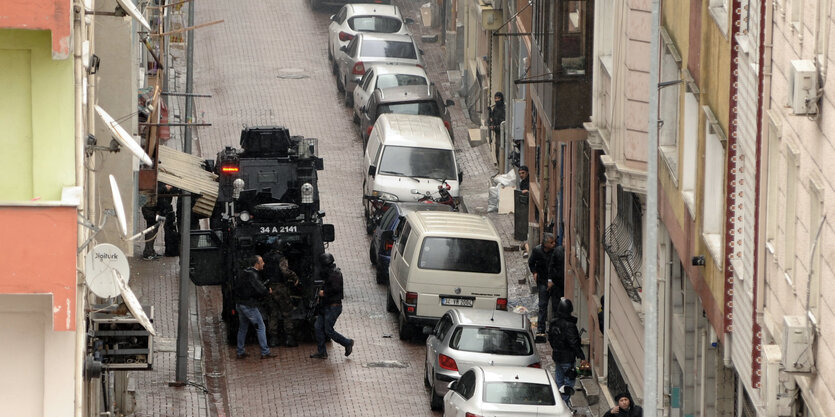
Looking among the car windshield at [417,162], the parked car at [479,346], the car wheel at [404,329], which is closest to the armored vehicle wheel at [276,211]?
the car wheel at [404,329]

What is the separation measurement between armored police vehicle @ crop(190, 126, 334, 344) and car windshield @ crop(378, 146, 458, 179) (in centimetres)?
407

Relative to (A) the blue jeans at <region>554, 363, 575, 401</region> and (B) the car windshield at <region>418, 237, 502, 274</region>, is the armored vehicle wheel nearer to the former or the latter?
(B) the car windshield at <region>418, 237, 502, 274</region>

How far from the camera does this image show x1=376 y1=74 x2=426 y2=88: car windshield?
135 feet

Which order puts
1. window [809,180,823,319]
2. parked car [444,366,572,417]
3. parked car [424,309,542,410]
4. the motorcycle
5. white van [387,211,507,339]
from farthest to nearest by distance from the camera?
1. the motorcycle
2. white van [387,211,507,339]
3. parked car [424,309,542,410]
4. parked car [444,366,572,417]
5. window [809,180,823,319]

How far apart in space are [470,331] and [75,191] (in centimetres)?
1061

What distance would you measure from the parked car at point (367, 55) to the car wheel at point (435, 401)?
19052 millimetres

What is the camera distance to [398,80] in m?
41.7

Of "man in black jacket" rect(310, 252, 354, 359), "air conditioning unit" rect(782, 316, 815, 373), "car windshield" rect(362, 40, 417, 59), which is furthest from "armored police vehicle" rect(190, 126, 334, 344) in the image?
"air conditioning unit" rect(782, 316, 815, 373)

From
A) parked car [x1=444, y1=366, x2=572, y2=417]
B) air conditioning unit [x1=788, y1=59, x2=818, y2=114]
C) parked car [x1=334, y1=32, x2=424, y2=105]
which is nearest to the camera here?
air conditioning unit [x1=788, y1=59, x2=818, y2=114]

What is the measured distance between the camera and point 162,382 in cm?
2625

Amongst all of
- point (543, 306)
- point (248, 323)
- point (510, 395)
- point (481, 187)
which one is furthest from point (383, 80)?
point (510, 395)

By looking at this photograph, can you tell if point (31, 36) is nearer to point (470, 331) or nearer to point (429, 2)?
point (470, 331)

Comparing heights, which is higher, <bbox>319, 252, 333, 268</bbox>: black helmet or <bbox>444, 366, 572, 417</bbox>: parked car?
<bbox>319, 252, 333, 268</bbox>: black helmet

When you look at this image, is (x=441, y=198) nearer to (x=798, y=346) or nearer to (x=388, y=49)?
(x=388, y=49)
